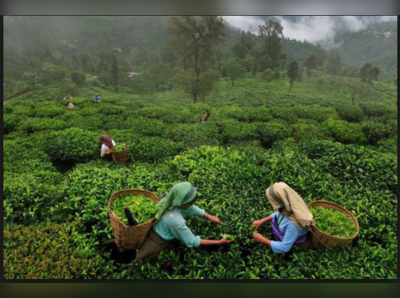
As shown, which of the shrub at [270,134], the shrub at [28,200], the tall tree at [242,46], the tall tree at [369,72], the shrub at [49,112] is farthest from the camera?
the tall tree at [242,46]

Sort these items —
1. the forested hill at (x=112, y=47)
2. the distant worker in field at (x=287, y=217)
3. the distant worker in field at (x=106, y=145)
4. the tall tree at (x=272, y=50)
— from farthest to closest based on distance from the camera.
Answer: the tall tree at (x=272, y=50), the forested hill at (x=112, y=47), the distant worker in field at (x=106, y=145), the distant worker in field at (x=287, y=217)

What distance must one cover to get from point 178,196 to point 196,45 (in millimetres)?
10909

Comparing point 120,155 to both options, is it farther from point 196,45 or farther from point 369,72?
point 369,72

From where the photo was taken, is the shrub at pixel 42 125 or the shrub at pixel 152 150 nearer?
the shrub at pixel 152 150

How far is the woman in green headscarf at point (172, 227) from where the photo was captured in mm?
2734

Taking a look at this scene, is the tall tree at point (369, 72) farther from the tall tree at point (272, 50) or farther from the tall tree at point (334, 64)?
the tall tree at point (272, 50)

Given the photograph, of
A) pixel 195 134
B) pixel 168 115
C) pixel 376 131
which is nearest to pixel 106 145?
pixel 195 134

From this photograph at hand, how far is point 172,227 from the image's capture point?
281 centimetres

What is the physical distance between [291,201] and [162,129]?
16.7 feet


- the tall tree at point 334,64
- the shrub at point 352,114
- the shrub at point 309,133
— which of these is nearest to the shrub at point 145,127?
the shrub at point 309,133

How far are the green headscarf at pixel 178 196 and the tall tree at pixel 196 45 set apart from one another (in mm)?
9821

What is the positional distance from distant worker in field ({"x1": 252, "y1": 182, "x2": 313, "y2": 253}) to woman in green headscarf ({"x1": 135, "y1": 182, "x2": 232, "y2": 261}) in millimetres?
531

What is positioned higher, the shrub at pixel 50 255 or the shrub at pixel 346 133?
the shrub at pixel 346 133
